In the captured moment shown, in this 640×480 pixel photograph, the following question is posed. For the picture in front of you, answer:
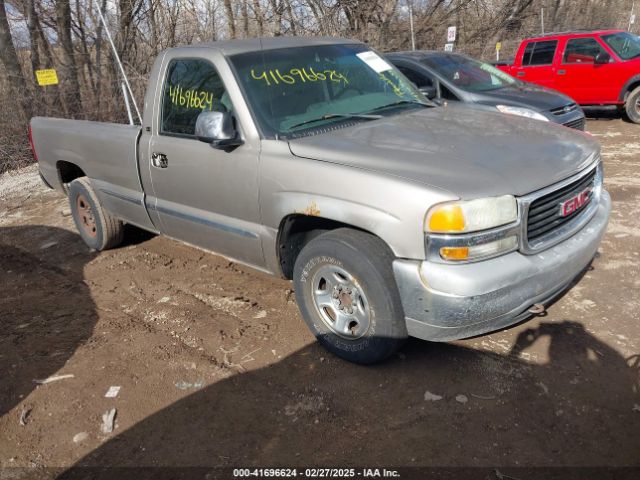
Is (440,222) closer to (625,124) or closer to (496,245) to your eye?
(496,245)

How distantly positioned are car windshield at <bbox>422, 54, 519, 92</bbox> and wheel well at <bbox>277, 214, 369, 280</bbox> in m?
5.04

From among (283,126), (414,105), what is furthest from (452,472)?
(414,105)

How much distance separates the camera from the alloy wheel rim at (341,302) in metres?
3.05

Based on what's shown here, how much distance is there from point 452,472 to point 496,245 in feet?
3.62

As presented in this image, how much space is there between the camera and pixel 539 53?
11.2 meters

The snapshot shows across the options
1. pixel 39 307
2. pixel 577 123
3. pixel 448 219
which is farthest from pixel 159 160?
pixel 577 123

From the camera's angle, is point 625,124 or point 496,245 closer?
point 496,245

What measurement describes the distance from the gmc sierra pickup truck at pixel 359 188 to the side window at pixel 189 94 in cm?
1

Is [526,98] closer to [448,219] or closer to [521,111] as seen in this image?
[521,111]

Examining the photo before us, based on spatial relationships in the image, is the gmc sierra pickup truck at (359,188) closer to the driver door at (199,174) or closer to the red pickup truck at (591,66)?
the driver door at (199,174)

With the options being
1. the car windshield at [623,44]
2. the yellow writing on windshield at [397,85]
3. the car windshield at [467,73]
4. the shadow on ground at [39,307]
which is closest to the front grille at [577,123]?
the car windshield at [467,73]

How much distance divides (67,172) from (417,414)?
4.69m

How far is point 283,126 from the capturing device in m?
3.43

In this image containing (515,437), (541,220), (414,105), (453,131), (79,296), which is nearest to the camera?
(515,437)
